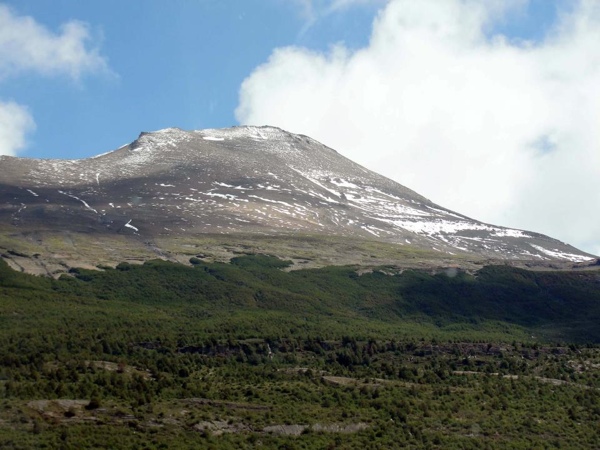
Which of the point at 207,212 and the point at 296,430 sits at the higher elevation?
the point at 207,212

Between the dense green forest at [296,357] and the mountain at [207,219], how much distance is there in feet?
38.5

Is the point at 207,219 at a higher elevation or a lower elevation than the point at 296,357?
higher

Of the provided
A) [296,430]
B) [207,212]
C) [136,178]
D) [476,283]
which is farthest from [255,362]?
[136,178]

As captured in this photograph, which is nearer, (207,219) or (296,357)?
(296,357)

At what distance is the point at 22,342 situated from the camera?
7419 cm

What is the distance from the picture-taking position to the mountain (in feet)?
446

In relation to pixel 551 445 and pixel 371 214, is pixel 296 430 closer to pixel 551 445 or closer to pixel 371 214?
pixel 551 445

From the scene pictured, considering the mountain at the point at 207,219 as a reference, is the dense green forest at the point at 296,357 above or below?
below

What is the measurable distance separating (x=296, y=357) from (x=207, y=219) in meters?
77.7

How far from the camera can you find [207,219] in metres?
158

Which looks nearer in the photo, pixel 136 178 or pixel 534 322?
pixel 534 322

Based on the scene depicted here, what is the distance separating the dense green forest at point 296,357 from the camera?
55.1 metres

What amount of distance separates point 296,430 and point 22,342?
26.6 meters

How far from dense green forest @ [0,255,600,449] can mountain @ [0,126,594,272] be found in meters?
11.7
